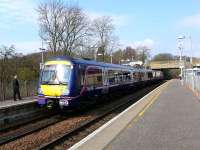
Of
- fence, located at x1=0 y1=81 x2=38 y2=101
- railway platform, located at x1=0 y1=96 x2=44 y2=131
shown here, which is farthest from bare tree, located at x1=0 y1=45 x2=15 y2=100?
railway platform, located at x1=0 y1=96 x2=44 y2=131

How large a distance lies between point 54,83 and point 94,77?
419 centimetres

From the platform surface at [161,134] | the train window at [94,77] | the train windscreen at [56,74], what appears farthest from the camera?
the train window at [94,77]

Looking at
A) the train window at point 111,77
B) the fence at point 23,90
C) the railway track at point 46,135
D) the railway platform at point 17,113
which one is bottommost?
the railway track at point 46,135

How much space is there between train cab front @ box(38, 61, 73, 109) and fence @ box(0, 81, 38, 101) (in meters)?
10.2

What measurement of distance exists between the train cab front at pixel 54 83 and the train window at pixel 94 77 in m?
2.17

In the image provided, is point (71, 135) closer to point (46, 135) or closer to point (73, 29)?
point (46, 135)

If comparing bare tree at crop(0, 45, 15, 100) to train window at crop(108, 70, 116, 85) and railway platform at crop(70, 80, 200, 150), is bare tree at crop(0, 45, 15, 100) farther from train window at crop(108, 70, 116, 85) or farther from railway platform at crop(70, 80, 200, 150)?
railway platform at crop(70, 80, 200, 150)

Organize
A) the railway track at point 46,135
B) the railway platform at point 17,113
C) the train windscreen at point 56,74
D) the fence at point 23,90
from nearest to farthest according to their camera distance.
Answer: the railway track at point 46,135 → the railway platform at point 17,113 → the train windscreen at point 56,74 → the fence at point 23,90

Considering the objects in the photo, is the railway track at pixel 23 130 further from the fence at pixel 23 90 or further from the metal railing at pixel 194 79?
the fence at pixel 23 90

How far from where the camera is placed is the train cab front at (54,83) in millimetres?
20141

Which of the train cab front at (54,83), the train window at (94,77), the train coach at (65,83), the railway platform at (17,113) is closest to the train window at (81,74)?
the train coach at (65,83)

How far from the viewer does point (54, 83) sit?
20.5 meters

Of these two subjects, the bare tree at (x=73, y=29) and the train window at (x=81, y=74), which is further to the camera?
the bare tree at (x=73, y=29)

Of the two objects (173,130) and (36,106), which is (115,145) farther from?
(36,106)
